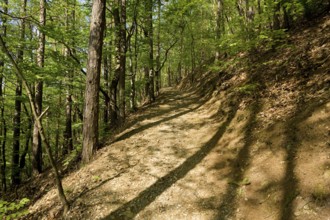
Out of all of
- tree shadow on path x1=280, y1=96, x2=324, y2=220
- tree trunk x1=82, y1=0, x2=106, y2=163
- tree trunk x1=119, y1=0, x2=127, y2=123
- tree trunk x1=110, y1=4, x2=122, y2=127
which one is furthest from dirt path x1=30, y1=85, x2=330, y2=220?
tree trunk x1=110, y1=4, x2=122, y2=127

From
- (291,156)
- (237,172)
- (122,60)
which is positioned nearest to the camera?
(291,156)

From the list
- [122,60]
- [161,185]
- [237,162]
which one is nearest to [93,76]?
[122,60]

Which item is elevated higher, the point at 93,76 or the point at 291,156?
the point at 93,76

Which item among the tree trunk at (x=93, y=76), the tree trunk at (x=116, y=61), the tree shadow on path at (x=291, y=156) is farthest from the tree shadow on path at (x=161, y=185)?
the tree trunk at (x=116, y=61)

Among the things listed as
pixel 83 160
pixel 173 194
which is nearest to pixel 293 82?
pixel 173 194

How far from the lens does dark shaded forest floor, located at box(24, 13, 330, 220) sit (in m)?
4.52

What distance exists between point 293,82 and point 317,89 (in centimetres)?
102

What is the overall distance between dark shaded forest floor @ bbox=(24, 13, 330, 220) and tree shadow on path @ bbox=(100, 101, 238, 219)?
25 mm

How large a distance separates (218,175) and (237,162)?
23.7 inches

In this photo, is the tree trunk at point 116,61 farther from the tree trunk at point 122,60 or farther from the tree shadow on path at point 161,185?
the tree shadow on path at point 161,185

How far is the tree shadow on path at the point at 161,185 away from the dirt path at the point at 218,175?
23 millimetres

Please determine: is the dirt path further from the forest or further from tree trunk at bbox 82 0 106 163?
tree trunk at bbox 82 0 106 163

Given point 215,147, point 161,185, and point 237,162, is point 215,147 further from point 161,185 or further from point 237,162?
point 161,185

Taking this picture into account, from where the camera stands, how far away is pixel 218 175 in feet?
19.1
